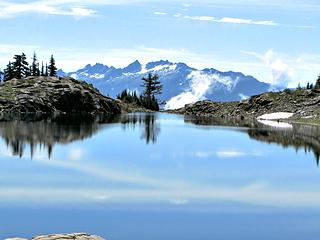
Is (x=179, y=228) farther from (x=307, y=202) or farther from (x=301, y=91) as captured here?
(x=301, y=91)

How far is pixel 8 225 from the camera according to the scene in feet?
92.5

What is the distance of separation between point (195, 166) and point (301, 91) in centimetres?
13459

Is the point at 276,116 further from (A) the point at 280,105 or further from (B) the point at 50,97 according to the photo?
(B) the point at 50,97

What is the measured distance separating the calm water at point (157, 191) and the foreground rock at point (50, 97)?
87.6m

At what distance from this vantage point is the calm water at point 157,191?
29.0 meters

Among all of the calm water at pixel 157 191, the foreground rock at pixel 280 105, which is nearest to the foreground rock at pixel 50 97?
the foreground rock at pixel 280 105

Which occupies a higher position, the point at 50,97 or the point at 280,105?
the point at 50,97

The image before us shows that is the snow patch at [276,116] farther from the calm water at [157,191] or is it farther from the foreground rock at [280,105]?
the calm water at [157,191]

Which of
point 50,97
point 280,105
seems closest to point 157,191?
point 50,97

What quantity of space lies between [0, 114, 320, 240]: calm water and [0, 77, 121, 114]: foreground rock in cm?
8760

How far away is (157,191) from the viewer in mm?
39156

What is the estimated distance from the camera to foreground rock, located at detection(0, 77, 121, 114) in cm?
15925

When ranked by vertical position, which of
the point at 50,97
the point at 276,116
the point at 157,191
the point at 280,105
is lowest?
the point at 157,191

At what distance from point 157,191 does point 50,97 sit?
443 feet
